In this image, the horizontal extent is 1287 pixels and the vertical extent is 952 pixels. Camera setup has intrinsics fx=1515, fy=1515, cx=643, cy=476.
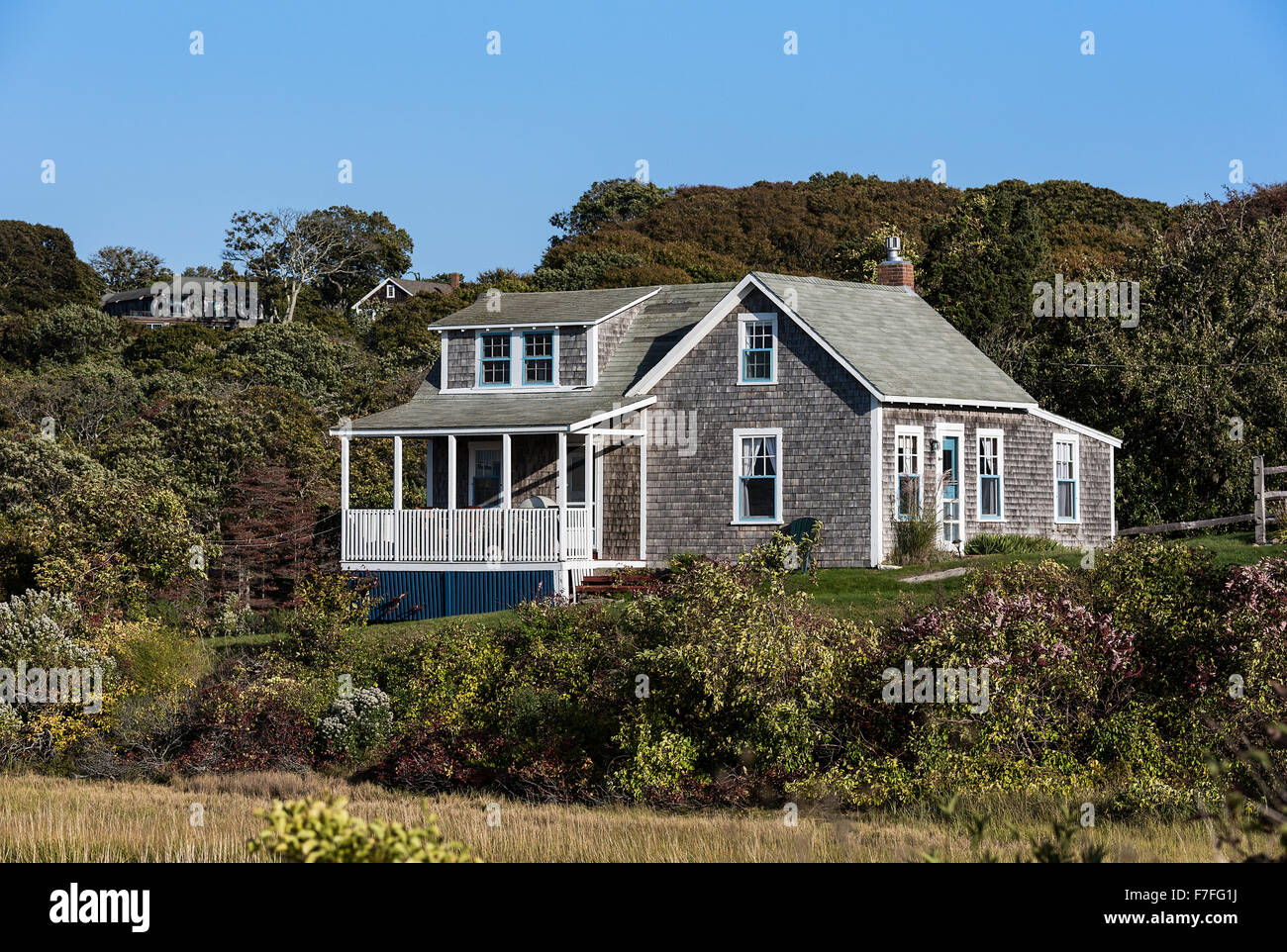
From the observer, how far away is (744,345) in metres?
29.7

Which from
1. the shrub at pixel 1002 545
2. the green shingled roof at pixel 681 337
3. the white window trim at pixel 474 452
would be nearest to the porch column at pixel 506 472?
the green shingled roof at pixel 681 337

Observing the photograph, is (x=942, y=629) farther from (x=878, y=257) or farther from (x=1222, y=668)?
(x=878, y=257)

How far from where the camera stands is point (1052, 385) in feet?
125

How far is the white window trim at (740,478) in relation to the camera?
95.6ft

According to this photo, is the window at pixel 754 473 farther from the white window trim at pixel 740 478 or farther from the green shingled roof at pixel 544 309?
the green shingled roof at pixel 544 309

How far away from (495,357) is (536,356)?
92cm

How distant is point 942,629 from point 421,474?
2343cm

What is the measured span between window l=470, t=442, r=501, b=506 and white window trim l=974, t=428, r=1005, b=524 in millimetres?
9937

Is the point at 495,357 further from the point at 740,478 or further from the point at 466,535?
the point at 740,478

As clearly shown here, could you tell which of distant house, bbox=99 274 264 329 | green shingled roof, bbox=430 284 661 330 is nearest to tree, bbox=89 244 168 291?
distant house, bbox=99 274 264 329

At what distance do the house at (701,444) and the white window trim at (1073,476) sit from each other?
0.04 meters

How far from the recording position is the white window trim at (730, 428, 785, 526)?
29125 mm

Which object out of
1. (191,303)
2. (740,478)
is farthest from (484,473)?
(191,303)
